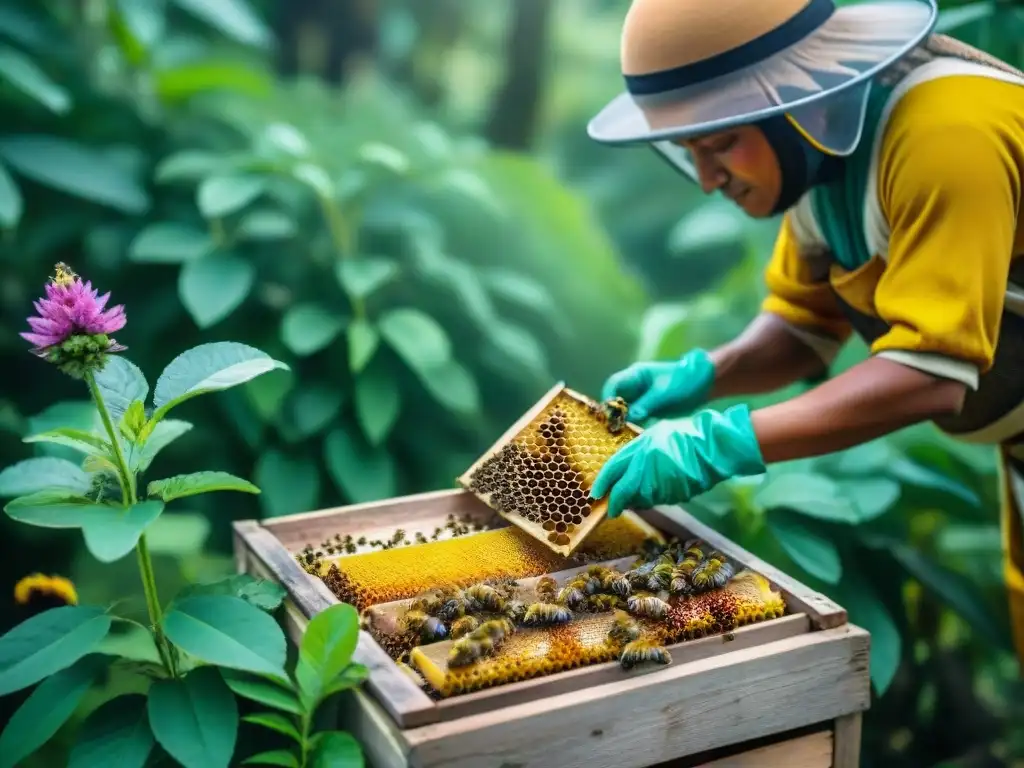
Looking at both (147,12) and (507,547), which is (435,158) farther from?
(507,547)

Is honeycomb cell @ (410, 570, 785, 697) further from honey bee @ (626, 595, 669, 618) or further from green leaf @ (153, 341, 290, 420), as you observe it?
green leaf @ (153, 341, 290, 420)

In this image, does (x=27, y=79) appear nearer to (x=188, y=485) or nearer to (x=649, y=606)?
(x=188, y=485)

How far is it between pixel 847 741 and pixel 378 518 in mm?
942

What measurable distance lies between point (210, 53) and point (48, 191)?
100 cm

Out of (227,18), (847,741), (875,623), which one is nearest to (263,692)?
(847,741)

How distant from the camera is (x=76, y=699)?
1.58 m

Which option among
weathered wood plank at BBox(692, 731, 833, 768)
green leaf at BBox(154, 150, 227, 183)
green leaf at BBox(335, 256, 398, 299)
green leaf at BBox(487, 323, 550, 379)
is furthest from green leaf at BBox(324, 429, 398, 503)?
weathered wood plank at BBox(692, 731, 833, 768)

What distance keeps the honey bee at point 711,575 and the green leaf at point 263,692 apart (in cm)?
65

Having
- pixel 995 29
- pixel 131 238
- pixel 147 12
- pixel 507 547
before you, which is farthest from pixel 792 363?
pixel 147 12

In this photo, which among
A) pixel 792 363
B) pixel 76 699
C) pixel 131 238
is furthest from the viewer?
pixel 131 238

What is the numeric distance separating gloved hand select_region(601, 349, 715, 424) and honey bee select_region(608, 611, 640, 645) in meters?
0.74

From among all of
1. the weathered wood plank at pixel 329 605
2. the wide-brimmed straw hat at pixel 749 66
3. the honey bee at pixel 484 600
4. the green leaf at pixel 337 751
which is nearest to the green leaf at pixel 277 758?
the green leaf at pixel 337 751

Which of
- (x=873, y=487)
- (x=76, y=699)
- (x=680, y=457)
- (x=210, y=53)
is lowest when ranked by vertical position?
(x=873, y=487)

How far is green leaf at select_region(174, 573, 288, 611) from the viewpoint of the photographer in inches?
65.7
